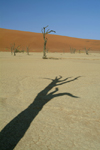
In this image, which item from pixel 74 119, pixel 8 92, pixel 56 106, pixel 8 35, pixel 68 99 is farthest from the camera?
pixel 8 35

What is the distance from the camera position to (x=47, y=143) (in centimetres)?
240

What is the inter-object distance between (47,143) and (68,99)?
2116mm

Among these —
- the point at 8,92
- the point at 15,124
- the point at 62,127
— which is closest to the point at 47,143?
the point at 62,127

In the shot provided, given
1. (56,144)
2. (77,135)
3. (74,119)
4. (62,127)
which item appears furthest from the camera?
(74,119)

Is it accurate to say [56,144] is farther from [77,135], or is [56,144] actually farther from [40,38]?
[40,38]

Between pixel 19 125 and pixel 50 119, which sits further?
pixel 50 119

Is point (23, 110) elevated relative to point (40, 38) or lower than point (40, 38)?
lower

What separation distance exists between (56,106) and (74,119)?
0.77 metres

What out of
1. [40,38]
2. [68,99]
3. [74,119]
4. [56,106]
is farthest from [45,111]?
[40,38]

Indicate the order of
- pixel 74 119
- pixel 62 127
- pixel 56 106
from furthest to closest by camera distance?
pixel 56 106 → pixel 74 119 → pixel 62 127

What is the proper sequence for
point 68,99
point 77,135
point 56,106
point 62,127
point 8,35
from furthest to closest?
point 8,35 → point 68,99 → point 56,106 → point 62,127 → point 77,135

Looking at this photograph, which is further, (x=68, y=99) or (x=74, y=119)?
(x=68, y=99)

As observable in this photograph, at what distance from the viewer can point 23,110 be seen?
3646 mm

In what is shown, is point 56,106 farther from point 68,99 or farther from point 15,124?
point 15,124
